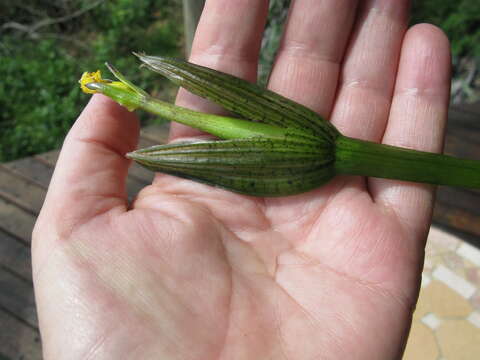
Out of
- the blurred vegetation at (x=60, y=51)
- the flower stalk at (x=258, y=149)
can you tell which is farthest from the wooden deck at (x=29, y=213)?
the blurred vegetation at (x=60, y=51)

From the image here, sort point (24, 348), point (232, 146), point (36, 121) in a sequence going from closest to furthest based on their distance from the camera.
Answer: point (232, 146)
point (24, 348)
point (36, 121)

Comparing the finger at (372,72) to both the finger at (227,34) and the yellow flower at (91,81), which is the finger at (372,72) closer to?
the finger at (227,34)

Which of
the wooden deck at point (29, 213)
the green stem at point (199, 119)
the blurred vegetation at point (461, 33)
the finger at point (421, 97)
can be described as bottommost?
the wooden deck at point (29, 213)

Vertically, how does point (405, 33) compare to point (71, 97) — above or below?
above

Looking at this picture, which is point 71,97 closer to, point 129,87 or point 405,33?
point 129,87

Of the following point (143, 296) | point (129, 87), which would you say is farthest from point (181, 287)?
point (129, 87)

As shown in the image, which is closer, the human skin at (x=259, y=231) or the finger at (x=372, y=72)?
the human skin at (x=259, y=231)
